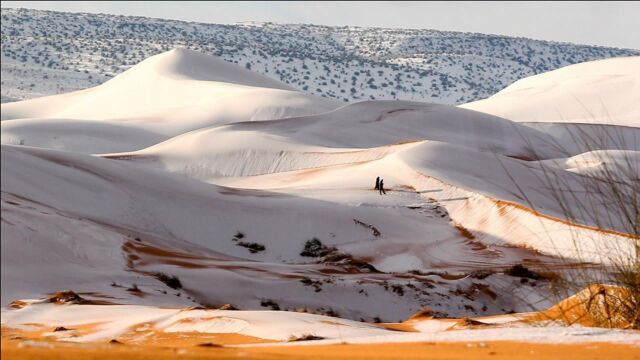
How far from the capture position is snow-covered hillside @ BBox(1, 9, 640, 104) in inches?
4557

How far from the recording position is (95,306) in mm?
12203

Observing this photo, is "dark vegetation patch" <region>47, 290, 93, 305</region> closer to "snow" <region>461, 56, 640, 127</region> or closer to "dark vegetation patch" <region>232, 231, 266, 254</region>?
"dark vegetation patch" <region>232, 231, 266, 254</region>

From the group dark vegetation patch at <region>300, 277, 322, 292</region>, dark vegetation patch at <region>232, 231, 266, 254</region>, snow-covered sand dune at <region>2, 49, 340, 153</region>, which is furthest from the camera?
snow-covered sand dune at <region>2, 49, 340, 153</region>

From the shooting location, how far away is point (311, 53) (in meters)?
152

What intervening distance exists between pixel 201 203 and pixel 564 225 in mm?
8080

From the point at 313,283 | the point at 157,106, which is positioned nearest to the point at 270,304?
the point at 313,283

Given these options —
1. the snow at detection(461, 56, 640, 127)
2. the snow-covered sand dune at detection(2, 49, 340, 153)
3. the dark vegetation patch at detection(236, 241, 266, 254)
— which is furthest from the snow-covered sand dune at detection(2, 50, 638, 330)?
the snow at detection(461, 56, 640, 127)

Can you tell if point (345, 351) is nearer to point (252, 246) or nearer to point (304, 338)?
point (304, 338)

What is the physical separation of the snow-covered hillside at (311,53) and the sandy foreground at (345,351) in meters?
84.3

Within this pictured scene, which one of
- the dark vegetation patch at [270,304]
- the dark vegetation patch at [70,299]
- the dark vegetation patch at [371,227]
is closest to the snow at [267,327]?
the dark vegetation patch at [70,299]

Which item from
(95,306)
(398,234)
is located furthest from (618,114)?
(95,306)

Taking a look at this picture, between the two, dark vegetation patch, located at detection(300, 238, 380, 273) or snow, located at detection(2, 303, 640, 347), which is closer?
snow, located at detection(2, 303, 640, 347)

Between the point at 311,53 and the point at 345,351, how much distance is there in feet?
479

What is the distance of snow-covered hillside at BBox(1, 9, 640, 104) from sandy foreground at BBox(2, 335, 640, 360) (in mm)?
84258
